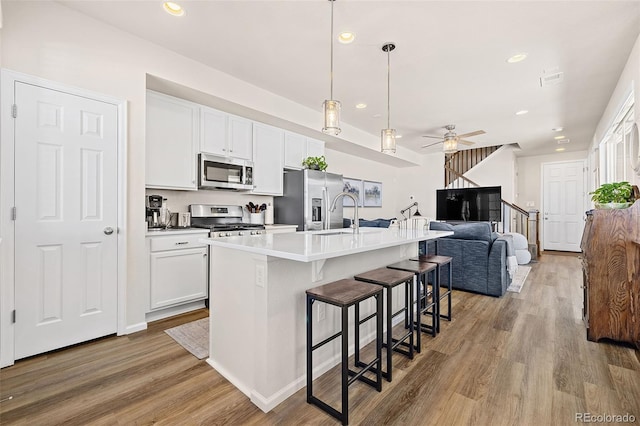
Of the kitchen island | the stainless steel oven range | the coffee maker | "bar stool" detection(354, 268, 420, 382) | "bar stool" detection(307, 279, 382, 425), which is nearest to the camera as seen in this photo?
"bar stool" detection(307, 279, 382, 425)

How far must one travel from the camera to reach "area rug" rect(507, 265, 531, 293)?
4.18 metres

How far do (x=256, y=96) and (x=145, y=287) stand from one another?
2.49 meters

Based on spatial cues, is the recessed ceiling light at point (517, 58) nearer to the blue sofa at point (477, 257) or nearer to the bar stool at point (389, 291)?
the blue sofa at point (477, 257)

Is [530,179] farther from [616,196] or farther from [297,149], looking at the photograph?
[297,149]

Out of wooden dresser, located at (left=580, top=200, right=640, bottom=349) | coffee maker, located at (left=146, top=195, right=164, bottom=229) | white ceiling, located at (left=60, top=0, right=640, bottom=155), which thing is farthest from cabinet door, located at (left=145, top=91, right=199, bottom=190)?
wooden dresser, located at (left=580, top=200, right=640, bottom=349)

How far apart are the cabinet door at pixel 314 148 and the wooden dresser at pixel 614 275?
11.9 ft

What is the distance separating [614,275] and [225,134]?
4129 mm

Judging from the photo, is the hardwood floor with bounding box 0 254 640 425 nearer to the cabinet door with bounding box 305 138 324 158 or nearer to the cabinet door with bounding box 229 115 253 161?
the cabinet door with bounding box 229 115 253 161

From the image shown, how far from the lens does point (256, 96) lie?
3699 millimetres

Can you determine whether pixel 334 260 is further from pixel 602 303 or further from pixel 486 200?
pixel 486 200

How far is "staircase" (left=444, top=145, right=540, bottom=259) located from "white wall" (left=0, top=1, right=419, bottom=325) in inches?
236

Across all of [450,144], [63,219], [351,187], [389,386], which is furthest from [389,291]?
[351,187]

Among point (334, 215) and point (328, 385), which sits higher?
point (334, 215)

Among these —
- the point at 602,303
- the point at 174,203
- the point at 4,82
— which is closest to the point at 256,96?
the point at 174,203
